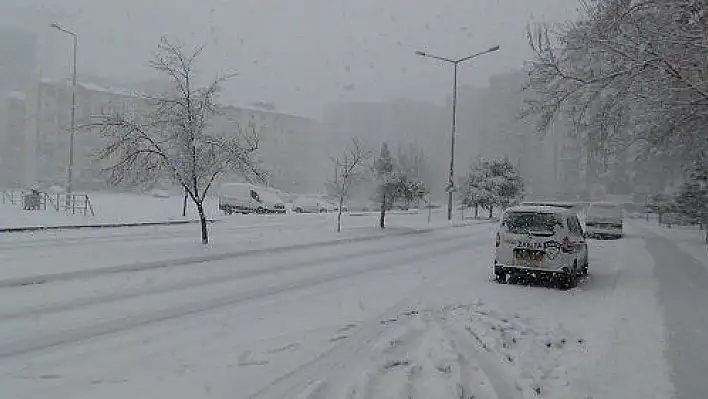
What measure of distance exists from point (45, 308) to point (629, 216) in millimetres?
77878

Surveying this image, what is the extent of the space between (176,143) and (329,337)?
11.9 m

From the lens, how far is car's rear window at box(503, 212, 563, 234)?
43.0ft

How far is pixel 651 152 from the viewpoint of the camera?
1797 cm

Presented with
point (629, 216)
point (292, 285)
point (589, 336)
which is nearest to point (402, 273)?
point (292, 285)

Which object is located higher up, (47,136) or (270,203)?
(47,136)

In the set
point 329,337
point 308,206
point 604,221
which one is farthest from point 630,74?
point 308,206

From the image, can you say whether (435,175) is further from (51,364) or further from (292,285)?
(51,364)

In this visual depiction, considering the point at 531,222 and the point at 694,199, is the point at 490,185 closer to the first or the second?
the point at 694,199

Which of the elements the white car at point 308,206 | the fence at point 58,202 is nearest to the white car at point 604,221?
the fence at point 58,202

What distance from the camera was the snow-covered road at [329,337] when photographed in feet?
19.6

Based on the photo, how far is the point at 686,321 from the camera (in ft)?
32.2

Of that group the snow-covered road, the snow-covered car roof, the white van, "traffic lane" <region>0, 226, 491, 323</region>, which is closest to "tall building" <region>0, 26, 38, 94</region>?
the white van

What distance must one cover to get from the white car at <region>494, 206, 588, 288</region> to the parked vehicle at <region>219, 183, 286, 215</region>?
33506mm

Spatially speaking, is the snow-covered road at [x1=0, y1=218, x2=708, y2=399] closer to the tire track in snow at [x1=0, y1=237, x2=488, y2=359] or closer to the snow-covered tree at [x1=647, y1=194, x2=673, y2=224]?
the tire track in snow at [x1=0, y1=237, x2=488, y2=359]
